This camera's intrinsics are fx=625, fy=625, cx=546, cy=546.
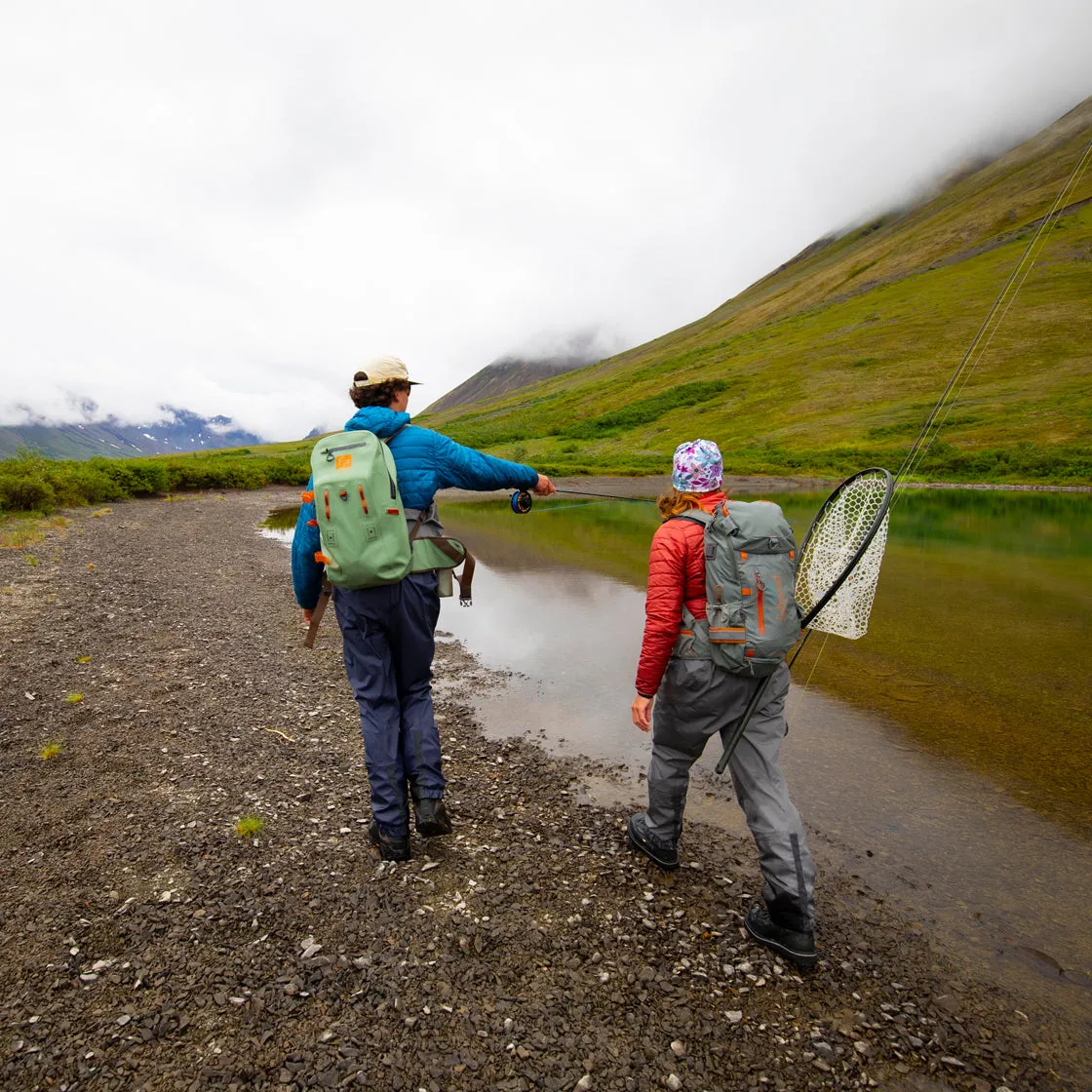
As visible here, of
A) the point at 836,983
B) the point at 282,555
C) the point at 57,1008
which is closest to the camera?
the point at 57,1008

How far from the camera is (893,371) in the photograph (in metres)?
95.6

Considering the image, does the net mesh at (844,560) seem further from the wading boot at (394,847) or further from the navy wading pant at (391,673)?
the wading boot at (394,847)

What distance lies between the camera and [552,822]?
611 centimetres

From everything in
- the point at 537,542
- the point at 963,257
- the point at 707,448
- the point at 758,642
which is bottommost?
the point at 537,542

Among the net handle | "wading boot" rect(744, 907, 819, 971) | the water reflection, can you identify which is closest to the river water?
the water reflection

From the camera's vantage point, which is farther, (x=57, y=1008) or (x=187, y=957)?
(x=187, y=957)

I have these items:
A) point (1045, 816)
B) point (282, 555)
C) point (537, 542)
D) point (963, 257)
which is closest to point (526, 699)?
point (1045, 816)

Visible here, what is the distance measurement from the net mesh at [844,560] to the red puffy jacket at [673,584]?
3.72ft

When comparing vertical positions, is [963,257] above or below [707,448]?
above

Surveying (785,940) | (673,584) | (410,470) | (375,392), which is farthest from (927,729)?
(375,392)

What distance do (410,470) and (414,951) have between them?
3554mm

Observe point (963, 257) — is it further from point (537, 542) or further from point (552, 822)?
point (552, 822)

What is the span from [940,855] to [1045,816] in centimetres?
172

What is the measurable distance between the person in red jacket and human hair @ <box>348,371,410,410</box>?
8.00 ft
